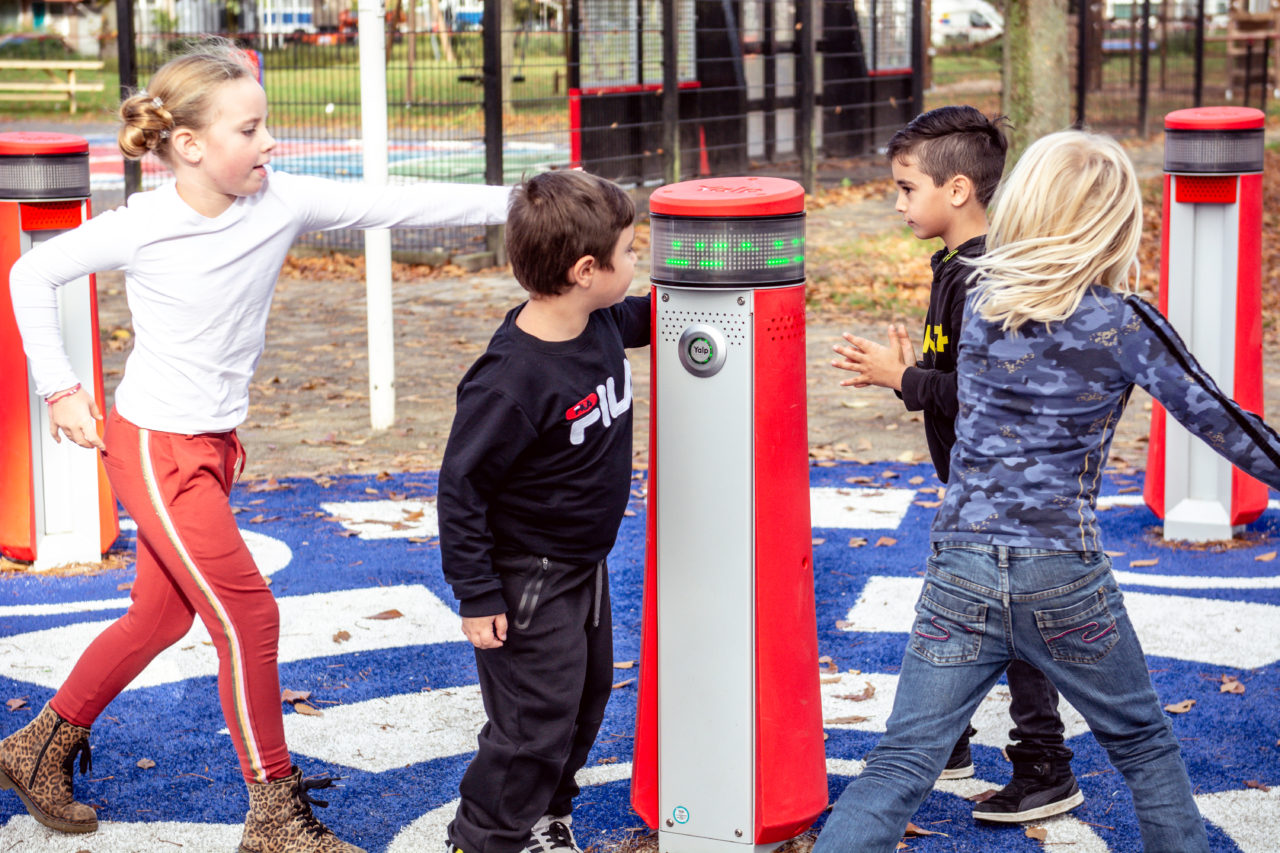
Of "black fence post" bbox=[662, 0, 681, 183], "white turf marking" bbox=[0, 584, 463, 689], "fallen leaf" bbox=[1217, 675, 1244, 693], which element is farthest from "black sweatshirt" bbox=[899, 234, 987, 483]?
"black fence post" bbox=[662, 0, 681, 183]

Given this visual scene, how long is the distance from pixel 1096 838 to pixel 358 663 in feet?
7.83

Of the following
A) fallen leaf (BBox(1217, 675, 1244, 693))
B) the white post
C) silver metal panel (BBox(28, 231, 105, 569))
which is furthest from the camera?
the white post

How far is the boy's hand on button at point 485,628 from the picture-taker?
3.08 meters

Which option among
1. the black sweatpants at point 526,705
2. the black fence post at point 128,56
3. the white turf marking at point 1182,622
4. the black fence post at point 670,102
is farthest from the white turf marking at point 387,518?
the black fence post at point 670,102

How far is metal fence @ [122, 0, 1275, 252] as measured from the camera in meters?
12.9

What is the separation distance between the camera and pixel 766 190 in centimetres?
324

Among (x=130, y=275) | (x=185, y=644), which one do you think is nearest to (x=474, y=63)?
(x=185, y=644)

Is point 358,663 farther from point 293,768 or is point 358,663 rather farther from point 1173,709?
point 1173,709

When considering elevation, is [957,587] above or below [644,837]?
above

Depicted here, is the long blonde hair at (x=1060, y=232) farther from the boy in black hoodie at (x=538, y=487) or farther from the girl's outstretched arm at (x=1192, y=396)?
the boy in black hoodie at (x=538, y=487)

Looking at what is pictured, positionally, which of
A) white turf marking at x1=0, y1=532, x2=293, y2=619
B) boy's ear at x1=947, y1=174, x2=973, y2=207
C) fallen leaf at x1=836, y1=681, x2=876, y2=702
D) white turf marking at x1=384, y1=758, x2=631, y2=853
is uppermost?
boy's ear at x1=947, y1=174, x2=973, y2=207

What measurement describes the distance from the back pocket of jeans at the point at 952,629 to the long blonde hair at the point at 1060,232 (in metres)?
0.55

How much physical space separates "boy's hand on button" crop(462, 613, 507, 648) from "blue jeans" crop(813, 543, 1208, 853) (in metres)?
0.79

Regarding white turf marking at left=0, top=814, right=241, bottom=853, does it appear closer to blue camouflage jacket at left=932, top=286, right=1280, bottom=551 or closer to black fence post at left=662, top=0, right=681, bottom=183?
blue camouflage jacket at left=932, top=286, right=1280, bottom=551
